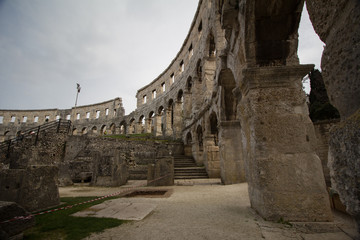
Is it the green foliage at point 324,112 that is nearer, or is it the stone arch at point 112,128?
the green foliage at point 324,112

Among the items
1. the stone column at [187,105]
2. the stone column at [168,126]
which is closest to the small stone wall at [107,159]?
the stone column at [187,105]

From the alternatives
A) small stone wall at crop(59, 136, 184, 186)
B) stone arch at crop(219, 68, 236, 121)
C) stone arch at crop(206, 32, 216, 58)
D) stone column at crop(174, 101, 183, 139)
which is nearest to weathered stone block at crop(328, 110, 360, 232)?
stone arch at crop(219, 68, 236, 121)

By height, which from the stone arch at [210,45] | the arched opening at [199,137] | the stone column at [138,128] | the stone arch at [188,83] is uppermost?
the stone arch at [210,45]

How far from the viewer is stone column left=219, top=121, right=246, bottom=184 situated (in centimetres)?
680

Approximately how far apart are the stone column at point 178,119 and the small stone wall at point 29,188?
15.0 meters

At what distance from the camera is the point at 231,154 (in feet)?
22.8

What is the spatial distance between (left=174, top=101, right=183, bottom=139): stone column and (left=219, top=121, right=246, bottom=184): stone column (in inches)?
459

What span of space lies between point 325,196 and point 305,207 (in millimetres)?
325

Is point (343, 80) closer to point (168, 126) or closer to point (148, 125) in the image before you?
point (168, 126)

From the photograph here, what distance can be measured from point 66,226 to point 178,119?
56.1ft

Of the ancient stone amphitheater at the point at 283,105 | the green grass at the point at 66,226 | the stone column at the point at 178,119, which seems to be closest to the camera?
the ancient stone amphitheater at the point at 283,105

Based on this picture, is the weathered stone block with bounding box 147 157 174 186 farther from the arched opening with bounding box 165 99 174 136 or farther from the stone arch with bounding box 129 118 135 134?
the stone arch with bounding box 129 118 135 134

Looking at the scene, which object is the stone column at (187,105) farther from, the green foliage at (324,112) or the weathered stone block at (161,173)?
the green foliage at (324,112)

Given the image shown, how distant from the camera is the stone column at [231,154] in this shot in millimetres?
6801
